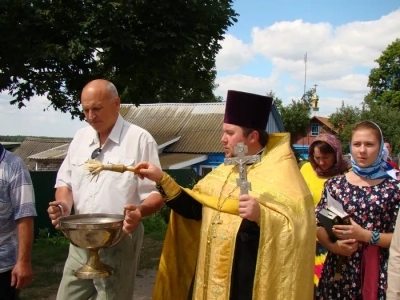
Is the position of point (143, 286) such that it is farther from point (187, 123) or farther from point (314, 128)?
point (314, 128)

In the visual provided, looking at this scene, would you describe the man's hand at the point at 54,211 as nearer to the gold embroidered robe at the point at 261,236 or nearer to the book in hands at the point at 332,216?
the gold embroidered robe at the point at 261,236

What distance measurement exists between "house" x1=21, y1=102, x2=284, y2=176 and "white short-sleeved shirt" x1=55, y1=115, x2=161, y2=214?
23.2 m

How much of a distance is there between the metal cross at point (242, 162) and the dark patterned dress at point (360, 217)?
2.66 feet

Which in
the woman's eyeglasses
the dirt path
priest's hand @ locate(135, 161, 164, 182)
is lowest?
the dirt path

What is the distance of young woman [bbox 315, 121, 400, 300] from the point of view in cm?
316

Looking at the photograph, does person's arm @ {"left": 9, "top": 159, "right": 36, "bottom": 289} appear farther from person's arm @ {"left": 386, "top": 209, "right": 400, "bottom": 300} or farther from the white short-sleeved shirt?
person's arm @ {"left": 386, "top": 209, "right": 400, "bottom": 300}

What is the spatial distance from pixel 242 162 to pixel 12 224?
1.74 m

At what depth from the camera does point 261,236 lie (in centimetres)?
290

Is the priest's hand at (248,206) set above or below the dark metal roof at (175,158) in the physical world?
below

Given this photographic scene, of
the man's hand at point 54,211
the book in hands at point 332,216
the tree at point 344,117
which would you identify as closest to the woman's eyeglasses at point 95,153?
the man's hand at point 54,211

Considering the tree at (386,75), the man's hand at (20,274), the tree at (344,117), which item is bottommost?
the man's hand at (20,274)

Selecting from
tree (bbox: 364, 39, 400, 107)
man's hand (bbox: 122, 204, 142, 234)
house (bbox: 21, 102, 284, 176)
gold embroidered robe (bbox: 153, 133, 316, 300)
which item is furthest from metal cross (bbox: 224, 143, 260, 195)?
tree (bbox: 364, 39, 400, 107)

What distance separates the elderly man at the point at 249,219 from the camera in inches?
114

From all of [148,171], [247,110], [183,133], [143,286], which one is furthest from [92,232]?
[183,133]
